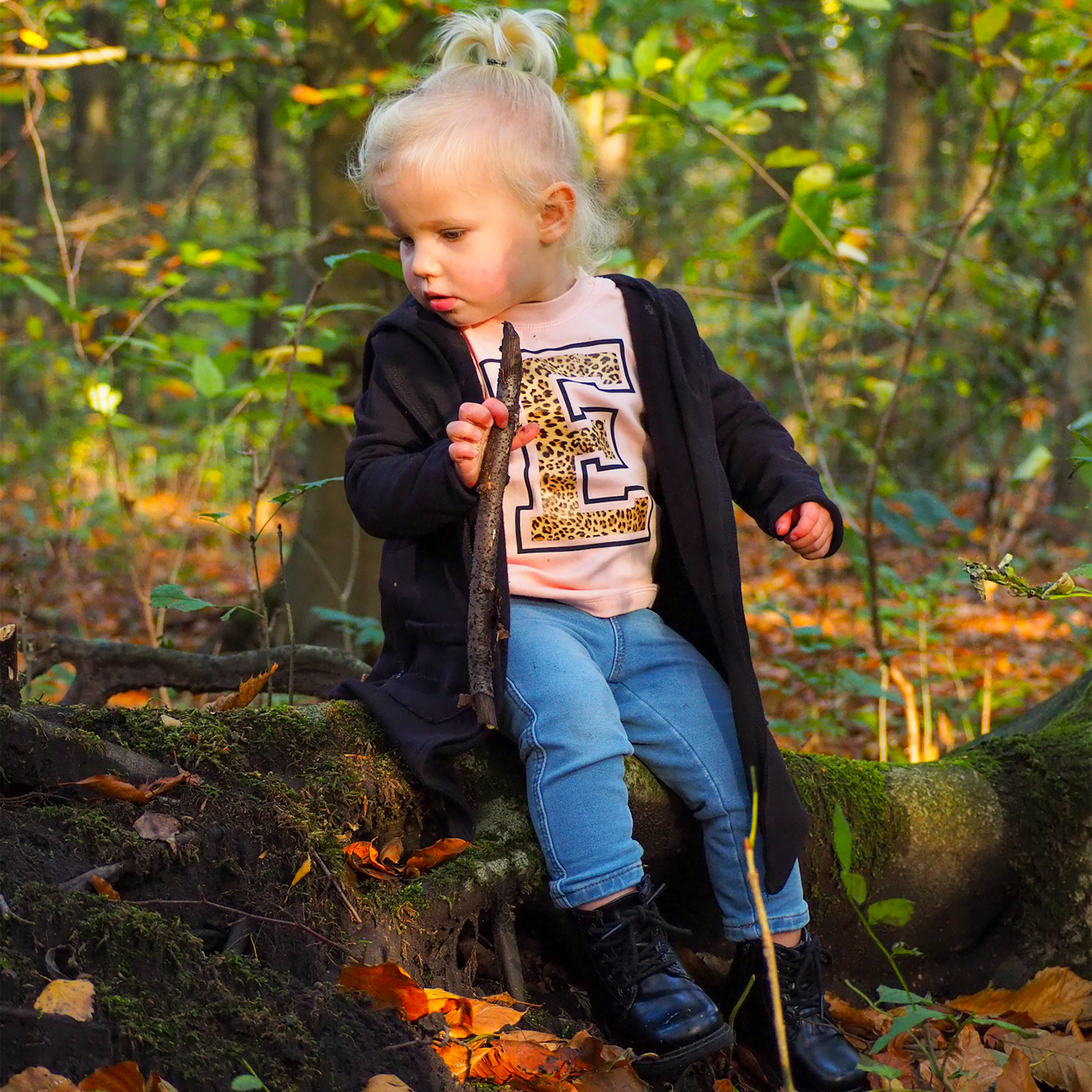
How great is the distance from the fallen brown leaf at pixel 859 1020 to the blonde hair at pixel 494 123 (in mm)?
1873

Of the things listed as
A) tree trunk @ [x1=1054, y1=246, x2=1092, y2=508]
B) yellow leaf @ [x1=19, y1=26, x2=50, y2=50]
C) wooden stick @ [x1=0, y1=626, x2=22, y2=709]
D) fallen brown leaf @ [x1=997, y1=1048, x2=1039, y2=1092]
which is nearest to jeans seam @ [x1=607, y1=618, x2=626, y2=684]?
fallen brown leaf @ [x1=997, y1=1048, x2=1039, y2=1092]

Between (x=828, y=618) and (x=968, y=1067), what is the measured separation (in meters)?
5.07

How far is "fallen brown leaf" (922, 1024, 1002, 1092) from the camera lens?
1911mm

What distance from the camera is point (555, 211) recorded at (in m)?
2.43

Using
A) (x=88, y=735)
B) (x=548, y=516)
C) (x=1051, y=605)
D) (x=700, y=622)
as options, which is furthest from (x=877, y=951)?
→ (x=1051, y=605)

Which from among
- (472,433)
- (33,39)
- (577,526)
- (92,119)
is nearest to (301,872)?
(472,433)

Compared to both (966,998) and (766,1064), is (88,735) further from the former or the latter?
(966,998)

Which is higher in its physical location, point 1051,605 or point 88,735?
point 88,735

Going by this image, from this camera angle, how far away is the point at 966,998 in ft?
7.63

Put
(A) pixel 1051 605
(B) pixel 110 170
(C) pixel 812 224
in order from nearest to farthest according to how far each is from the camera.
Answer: (C) pixel 812 224
(A) pixel 1051 605
(B) pixel 110 170

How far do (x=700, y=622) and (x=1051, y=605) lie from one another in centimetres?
602

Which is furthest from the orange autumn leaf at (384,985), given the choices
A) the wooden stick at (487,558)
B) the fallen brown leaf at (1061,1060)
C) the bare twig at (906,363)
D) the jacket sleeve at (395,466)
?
the bare twig at (906,363)

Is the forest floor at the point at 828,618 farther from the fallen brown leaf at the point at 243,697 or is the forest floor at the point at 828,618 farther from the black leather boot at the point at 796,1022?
the black leather boot at the point at 796,1022

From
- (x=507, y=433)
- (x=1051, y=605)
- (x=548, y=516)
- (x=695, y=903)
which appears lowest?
(x=1051, y=605)
